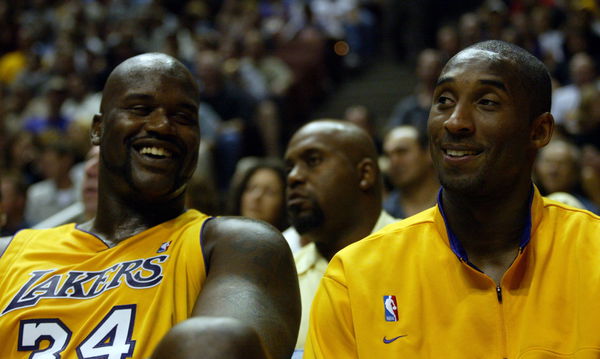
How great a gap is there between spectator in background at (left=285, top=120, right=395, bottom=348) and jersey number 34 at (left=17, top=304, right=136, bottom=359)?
4.19 ft

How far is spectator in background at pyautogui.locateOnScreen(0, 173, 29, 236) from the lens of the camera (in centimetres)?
578

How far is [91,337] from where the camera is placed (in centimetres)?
238

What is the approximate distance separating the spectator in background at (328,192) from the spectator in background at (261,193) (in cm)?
120

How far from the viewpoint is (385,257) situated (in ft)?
7.60

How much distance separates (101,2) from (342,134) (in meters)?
10.2

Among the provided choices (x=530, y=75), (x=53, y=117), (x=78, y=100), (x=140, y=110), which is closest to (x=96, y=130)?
(x=140, y=110)

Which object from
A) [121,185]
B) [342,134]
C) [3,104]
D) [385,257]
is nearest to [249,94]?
[3,104]

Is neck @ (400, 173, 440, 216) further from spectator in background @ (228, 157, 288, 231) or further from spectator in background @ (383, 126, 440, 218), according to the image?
spectator in background @ (228, 157, 288, 231)

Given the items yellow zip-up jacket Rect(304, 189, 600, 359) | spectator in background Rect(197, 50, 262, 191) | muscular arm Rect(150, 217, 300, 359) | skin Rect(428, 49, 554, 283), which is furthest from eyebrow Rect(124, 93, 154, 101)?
spectator in background Rect(197, 50, 262, 191)

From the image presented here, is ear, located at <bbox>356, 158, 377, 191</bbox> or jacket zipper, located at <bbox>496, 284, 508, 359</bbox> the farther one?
ear, located at <bbox>356, 158, 377, 191</bbox>

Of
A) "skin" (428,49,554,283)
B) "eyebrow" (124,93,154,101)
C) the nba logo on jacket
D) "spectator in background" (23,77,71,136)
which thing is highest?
"eyebrow" (124,93,154,101)

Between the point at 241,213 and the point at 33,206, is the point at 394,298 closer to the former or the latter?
the point at 241,213

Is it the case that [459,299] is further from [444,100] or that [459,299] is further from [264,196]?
[264,196]

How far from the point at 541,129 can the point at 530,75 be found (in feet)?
0.57
